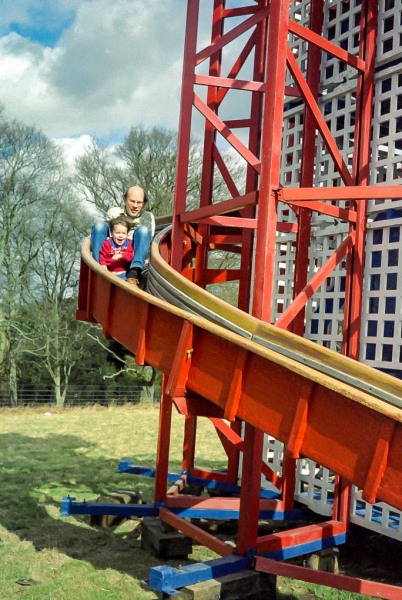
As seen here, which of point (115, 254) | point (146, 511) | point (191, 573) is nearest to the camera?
point (191, 573)

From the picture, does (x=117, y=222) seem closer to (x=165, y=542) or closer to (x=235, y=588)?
(x=165, y=542)

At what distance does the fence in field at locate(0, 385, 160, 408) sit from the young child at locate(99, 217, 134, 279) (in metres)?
18.6

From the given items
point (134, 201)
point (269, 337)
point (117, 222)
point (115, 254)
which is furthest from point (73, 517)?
point (269, 337)

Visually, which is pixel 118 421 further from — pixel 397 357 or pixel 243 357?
pixel 243 357

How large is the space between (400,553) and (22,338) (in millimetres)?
19800

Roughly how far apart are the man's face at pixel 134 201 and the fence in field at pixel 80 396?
1849 centimetres

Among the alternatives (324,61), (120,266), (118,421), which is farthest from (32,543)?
(118,421)

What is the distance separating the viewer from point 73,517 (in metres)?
8.12

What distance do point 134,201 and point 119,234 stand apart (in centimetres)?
47

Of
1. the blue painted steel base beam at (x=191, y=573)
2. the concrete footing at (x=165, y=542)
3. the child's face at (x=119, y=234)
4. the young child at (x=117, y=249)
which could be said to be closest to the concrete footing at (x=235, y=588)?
the blue painted steel base beam at (x=191, y=573)

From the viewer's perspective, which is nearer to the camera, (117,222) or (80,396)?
(117,222)

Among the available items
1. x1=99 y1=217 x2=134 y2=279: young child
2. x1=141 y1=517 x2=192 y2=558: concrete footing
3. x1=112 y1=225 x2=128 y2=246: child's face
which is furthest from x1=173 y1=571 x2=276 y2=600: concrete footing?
x1=112 y1=225 x2=128 y2=246: child's face

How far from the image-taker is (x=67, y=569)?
6.13 m

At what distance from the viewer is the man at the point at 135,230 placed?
6.67 meters
